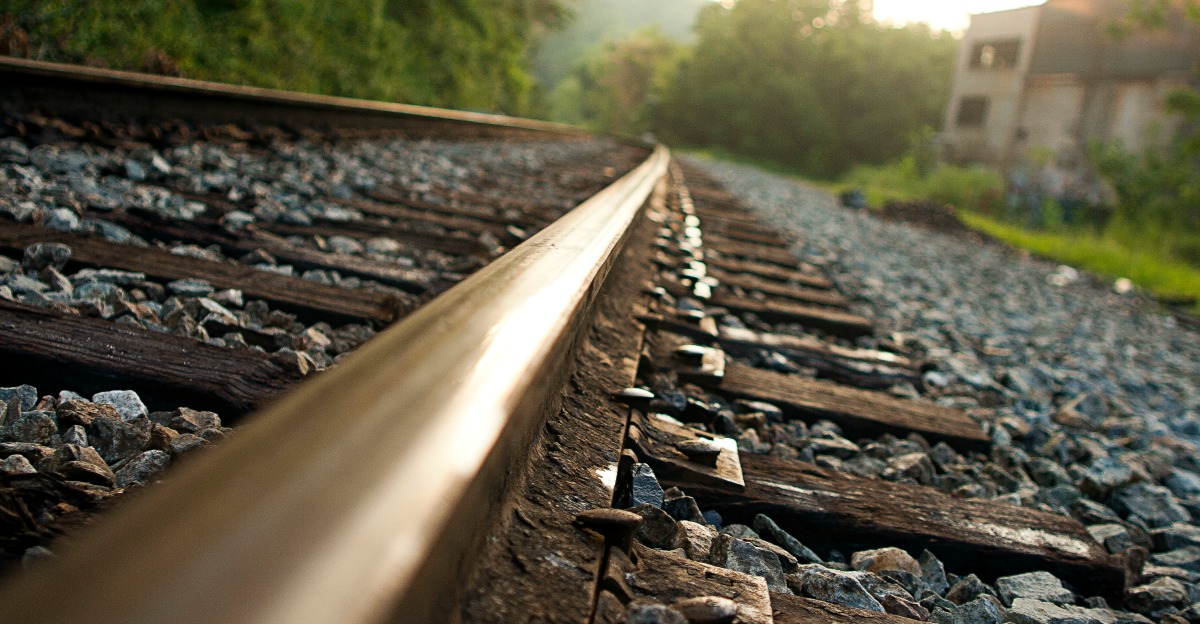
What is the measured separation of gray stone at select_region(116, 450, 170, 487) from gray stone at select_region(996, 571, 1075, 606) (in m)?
1.13

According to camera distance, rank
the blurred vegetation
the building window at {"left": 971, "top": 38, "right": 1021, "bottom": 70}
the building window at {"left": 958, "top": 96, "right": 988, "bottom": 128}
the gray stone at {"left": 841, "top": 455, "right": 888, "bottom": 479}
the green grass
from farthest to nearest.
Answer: the building window at {"left": 958, "top": 96, "right": 988, "bottom": 128}, the building window at {"left": 971, "top": 38, "right": 1021, "bottom": 70}, the green grass, the blurred vegetation, the gray stone at {"left": 841, "top": 455, "right": 888, "bottom": 479}

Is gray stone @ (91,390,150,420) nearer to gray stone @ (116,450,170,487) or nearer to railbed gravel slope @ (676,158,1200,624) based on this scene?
gray stone @ (116,450,170,487)

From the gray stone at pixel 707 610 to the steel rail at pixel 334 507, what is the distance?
207 millimetres

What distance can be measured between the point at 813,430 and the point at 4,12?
6.13m

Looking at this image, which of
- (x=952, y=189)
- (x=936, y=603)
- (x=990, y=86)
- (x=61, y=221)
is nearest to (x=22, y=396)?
(x=61, y=221)

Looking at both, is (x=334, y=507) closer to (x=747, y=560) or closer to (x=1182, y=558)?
(x=747, y=560)

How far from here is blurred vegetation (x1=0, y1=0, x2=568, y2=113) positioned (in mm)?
6043

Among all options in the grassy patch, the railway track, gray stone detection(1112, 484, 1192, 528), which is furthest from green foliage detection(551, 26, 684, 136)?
gray stone detection(1112, 484, 1192, 528)

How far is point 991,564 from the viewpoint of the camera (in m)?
1.29

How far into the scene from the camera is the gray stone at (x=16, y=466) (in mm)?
842

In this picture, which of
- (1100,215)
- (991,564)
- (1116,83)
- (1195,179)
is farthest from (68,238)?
(1116,83)

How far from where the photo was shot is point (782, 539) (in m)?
1.20

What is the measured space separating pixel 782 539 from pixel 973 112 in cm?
3320

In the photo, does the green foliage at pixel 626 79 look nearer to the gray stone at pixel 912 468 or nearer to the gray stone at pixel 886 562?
the gray stone at pixel 912 468
